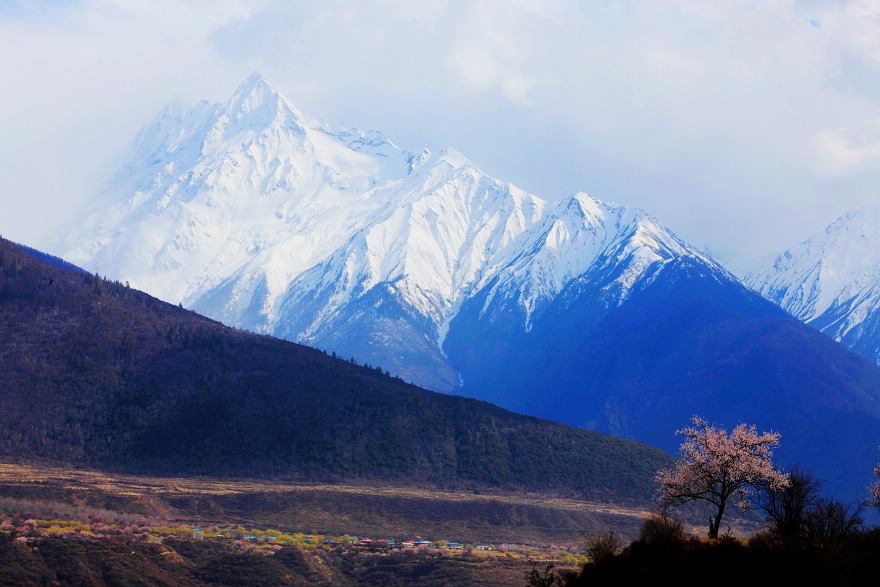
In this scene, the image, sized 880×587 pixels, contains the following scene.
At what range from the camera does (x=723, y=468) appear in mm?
73000

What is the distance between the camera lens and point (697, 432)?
75.6 metres

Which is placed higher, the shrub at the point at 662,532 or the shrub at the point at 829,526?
the shrub at the point at 829,526

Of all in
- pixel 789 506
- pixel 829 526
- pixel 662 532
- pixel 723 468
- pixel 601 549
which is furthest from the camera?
pixel 723 468

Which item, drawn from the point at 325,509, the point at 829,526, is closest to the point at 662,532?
the point at 829,526

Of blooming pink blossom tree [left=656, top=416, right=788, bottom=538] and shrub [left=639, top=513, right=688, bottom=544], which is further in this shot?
blooming pink blossom tree [left=656, top=416, right=788, bottom=538]

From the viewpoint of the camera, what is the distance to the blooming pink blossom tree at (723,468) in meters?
71.9

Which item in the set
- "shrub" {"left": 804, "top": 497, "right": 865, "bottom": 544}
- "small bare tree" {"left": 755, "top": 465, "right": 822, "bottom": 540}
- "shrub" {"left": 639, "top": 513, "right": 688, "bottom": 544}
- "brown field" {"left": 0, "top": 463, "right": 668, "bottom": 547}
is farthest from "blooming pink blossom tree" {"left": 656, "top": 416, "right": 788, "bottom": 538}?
"brown field" {"left": 0, "top": 463, "right": 668, "bottom": 547}

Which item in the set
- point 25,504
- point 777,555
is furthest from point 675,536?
point 25,504

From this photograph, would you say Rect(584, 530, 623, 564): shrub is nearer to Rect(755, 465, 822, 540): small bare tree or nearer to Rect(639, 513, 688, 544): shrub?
Rect(639, 513, 688, 544): shrub

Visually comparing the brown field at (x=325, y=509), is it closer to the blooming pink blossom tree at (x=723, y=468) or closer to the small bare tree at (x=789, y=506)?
Result: the blooming pink blossom tree at (x=723, y=468)

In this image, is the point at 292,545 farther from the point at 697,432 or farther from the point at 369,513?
the point at 697,432

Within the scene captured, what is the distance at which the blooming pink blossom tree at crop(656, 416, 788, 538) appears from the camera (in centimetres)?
7188

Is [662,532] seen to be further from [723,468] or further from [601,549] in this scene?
[723,468]

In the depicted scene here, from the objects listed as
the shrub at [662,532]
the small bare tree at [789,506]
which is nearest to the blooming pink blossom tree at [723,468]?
the small bare tree at [789,506]
